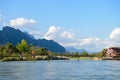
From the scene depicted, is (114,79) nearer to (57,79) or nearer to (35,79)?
(57,79)

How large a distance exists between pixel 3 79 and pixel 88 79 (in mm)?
19767

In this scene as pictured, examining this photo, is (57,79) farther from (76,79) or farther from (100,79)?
(100,79)

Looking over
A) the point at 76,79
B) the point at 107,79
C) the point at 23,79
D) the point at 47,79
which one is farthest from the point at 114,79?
the point at 23,79

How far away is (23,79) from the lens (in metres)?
79.3

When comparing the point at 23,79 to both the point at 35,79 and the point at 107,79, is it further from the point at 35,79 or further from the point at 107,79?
the point at 107,79

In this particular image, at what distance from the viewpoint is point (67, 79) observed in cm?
7975

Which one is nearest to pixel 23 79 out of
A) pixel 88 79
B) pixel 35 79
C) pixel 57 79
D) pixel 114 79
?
pixel 35 79

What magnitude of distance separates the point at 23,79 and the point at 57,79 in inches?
309

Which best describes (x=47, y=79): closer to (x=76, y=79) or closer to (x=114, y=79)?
(x=76, y=79)

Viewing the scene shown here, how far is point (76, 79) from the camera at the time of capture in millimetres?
80438

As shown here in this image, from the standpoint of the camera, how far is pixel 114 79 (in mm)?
80750

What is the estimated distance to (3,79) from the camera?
8019 centimetres

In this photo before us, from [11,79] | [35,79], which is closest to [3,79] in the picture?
[11,79]

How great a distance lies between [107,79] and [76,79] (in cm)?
725
